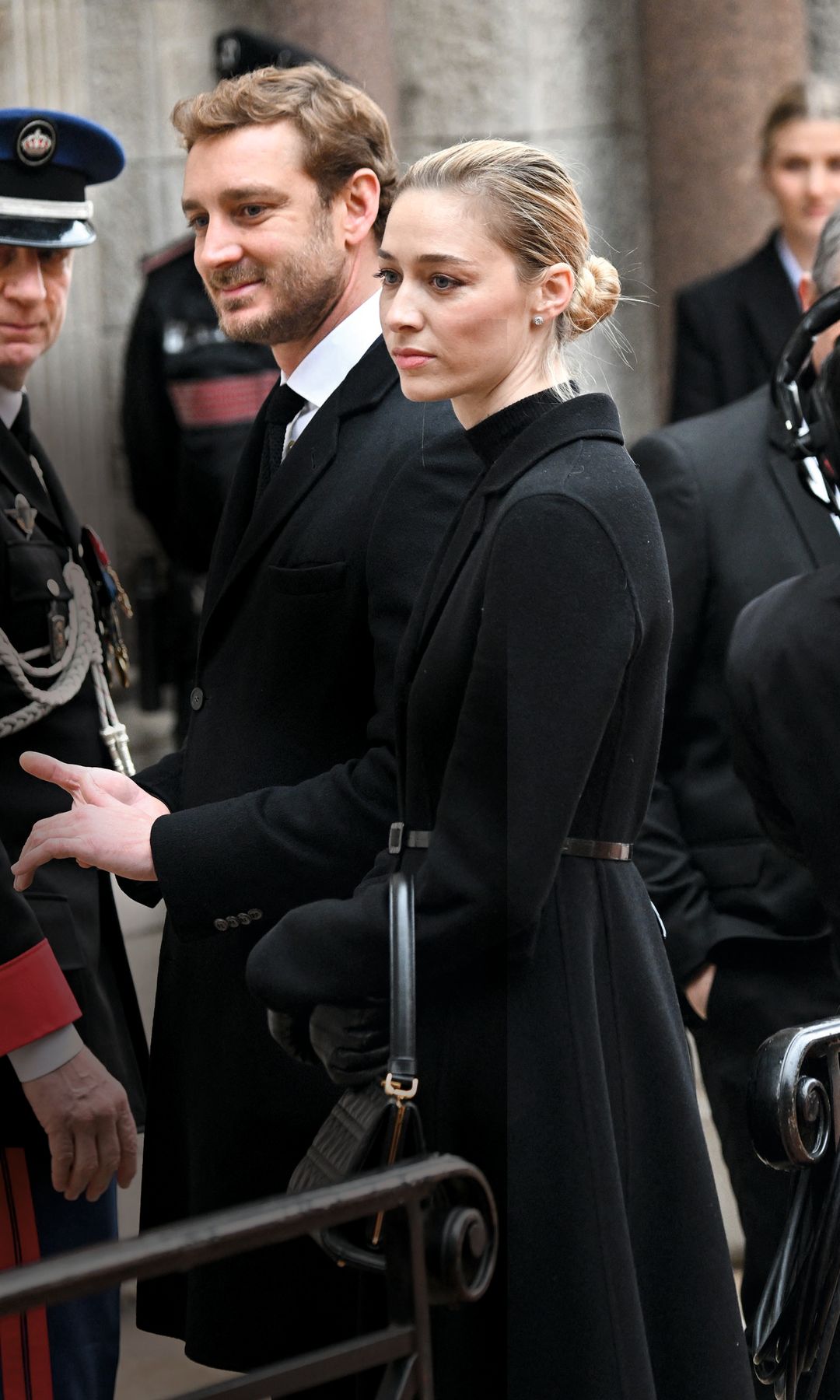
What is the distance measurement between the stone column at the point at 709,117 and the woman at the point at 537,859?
3912mm

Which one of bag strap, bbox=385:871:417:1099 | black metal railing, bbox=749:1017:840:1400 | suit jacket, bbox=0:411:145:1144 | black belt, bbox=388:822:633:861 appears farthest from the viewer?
suit jacket, bbox=0:411:145:1144

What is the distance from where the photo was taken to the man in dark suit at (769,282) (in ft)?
15.3

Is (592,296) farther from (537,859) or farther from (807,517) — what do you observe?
(807,517)

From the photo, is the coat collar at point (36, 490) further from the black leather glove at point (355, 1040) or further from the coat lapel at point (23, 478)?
the black leather glove at point (355, 1040)

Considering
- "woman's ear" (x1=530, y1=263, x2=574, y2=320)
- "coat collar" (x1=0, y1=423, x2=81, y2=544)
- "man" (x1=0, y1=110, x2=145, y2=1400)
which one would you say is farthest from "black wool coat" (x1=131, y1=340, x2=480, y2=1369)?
"coat collar" (x1=0, y1=423, x2=81, y2=544)

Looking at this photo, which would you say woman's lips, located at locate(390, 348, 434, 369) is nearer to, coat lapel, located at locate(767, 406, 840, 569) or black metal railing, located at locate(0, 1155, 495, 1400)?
black metal railing, located at locate(0, 1155, 495, 1400)

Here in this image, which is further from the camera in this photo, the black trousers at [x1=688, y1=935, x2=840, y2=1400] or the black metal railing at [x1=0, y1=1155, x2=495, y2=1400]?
the black trousers at [x1=688, y1=935, x2=840, y2=1400]

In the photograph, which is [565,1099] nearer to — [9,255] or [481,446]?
[481,446]

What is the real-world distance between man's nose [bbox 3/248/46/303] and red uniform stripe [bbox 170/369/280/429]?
206cm

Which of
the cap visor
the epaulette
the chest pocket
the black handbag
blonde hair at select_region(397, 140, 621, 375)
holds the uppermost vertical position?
the epaulette

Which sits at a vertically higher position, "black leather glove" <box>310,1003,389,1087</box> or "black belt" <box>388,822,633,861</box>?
"black belt" <box>388,822,633,861</box>

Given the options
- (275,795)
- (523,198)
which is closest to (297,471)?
(275,795)

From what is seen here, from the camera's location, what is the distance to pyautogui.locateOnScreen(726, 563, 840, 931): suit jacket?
2318mm

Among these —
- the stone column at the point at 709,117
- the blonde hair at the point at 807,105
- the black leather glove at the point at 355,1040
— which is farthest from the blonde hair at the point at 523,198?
the stone column at the point at 709,117
